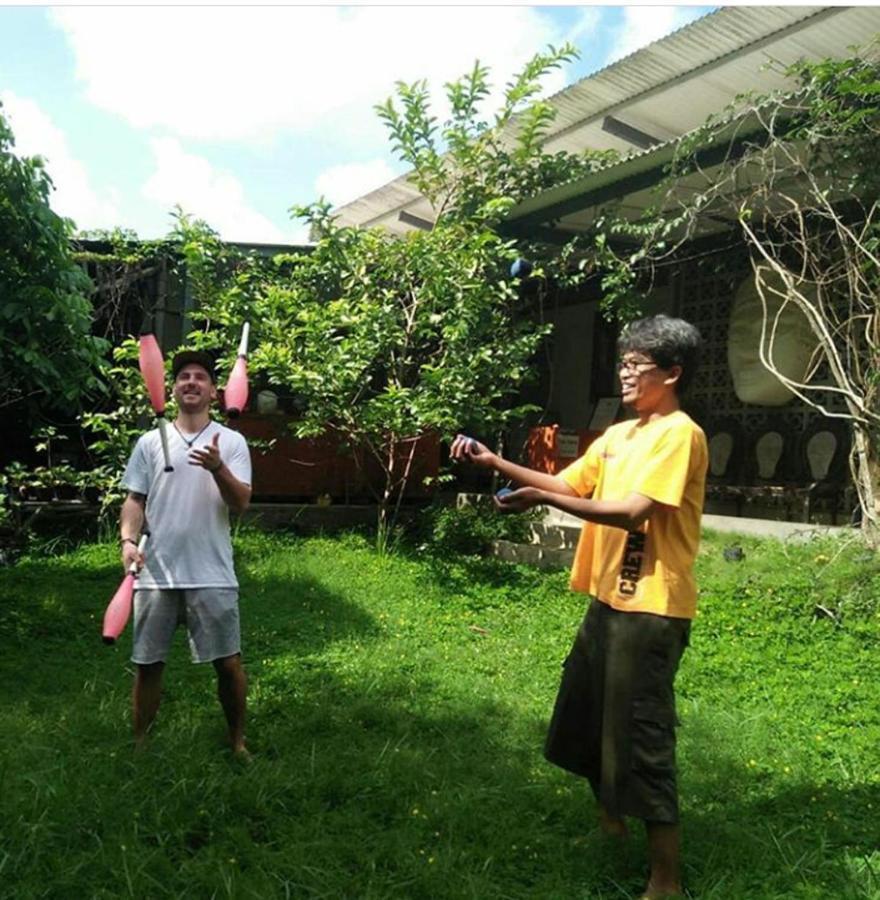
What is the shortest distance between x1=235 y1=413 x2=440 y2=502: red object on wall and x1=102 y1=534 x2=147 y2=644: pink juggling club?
5.29 metres

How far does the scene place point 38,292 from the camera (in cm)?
471

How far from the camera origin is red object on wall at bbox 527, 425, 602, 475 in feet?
28.9

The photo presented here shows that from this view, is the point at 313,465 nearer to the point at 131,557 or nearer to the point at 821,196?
the point at 821,196

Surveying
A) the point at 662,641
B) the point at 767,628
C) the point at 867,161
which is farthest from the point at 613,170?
the point at 662,641

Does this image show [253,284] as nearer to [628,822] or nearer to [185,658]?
[185,658]

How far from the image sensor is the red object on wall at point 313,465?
8.52m

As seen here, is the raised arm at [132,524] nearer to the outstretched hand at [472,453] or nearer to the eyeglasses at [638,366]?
the outstretched hand at [472,453]

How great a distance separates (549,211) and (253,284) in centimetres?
294

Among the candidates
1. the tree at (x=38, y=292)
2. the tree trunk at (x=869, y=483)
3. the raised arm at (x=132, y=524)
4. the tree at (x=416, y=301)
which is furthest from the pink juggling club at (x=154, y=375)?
the tree trunk at (x=869, y=483)

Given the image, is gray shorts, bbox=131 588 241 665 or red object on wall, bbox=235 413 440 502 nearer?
gray shorts, bbox=131 588 241 665

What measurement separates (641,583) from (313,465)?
6520 mm

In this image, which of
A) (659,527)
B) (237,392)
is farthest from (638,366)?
(237,392)

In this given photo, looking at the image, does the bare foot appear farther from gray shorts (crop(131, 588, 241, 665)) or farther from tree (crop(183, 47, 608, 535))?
tree (crop(183, 47, 608, 535))

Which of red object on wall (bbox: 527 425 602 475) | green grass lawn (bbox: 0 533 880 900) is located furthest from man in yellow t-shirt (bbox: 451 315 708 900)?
red object on wall (bbox: 527 425 602 475)
